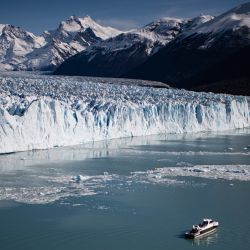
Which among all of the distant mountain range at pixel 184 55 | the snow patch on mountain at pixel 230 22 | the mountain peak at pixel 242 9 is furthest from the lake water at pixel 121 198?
the mountain peak at pixel 242 9

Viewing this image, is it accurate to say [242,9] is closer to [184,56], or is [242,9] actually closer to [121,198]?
[184,56]

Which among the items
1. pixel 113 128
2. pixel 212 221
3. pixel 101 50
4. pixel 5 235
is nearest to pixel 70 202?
pixel 5 235

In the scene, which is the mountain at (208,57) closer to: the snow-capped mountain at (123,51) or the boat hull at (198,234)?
the snow-capped mountain at (123,51)

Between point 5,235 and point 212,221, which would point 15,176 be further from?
point 212,221

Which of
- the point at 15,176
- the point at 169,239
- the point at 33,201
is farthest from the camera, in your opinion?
the point at 15,176

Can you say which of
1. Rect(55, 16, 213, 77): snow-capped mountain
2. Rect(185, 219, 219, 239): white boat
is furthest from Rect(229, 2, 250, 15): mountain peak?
Rect(185, 219, 219, 239): white boat
